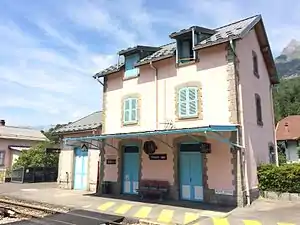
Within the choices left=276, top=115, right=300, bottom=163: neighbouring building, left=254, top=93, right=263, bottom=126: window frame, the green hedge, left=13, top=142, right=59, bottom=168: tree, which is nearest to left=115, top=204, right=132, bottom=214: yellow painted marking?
the green hedge

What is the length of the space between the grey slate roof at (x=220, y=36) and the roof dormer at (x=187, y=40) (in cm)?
30

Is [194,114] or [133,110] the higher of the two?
[133,110]

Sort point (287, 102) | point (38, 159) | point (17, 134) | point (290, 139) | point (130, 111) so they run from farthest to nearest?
point (287, 102) < point (17, 134) < point (290, 139) < point (38, 159) < point (130, 111)

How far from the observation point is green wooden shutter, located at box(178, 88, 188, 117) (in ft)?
44.0

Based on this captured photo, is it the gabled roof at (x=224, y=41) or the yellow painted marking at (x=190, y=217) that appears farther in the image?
the gabled roof at (x=224, y=41)

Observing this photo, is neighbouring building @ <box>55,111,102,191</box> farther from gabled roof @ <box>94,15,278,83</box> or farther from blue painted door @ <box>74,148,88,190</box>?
gabled roof @ <box>94,15,278,83</box>

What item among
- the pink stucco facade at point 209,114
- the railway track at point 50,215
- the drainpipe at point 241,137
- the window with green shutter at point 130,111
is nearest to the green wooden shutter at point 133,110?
the window with green shutter at point 130,111

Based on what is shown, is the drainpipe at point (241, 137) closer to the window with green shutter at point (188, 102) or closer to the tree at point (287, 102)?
the window with green shutter at point (188, 102)

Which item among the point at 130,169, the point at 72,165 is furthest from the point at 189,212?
the point at 72,165

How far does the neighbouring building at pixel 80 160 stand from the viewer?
55.7 feet

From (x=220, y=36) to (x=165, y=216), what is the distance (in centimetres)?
828

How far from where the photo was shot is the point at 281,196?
1246cm

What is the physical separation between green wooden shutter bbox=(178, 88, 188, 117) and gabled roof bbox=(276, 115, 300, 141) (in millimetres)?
20572

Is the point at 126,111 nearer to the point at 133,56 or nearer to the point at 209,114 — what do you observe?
the point at 133,56
